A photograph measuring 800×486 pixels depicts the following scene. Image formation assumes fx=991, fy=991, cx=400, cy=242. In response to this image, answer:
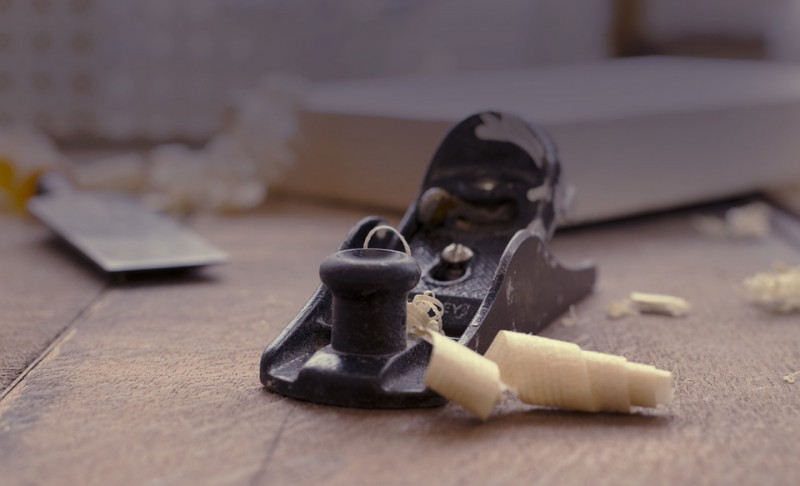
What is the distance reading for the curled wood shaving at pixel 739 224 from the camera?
7.77 ft

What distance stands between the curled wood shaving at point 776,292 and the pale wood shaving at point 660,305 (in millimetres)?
136

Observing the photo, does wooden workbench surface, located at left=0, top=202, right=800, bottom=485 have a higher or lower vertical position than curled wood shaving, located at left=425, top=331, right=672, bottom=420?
lower

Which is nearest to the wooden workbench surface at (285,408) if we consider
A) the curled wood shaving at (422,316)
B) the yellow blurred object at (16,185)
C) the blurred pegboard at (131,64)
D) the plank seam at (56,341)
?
the plank seam at (56,341)

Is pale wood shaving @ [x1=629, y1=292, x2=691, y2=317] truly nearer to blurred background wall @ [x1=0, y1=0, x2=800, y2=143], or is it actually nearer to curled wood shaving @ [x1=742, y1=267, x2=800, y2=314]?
curled wood shaving @ [x1=742, y1=267, x2=800, y2=314]

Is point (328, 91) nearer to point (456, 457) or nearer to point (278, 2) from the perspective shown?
point (278, 2)

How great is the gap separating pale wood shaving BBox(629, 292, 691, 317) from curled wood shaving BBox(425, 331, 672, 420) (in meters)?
0.54

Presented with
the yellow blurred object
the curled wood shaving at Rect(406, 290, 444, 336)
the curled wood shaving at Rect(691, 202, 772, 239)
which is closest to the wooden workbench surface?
the curled wood shaving at Rect(406, 290, 444, 336)

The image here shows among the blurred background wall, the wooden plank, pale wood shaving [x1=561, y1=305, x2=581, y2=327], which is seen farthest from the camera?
the blurred background wall

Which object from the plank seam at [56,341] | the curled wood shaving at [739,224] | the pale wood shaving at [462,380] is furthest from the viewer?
the curled wood shaving at [739,224]

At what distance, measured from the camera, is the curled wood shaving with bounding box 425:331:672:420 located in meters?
1.09

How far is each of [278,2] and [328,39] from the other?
0.24m

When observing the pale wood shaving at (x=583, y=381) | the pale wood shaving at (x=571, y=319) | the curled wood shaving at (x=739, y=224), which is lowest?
the curled wood shaving at (x=739, y=224)

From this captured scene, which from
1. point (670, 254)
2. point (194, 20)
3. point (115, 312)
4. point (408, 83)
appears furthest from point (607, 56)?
point (115, 312)

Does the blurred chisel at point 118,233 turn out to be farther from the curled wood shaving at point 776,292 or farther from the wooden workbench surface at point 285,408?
the curled wood shaving at point 776,292
